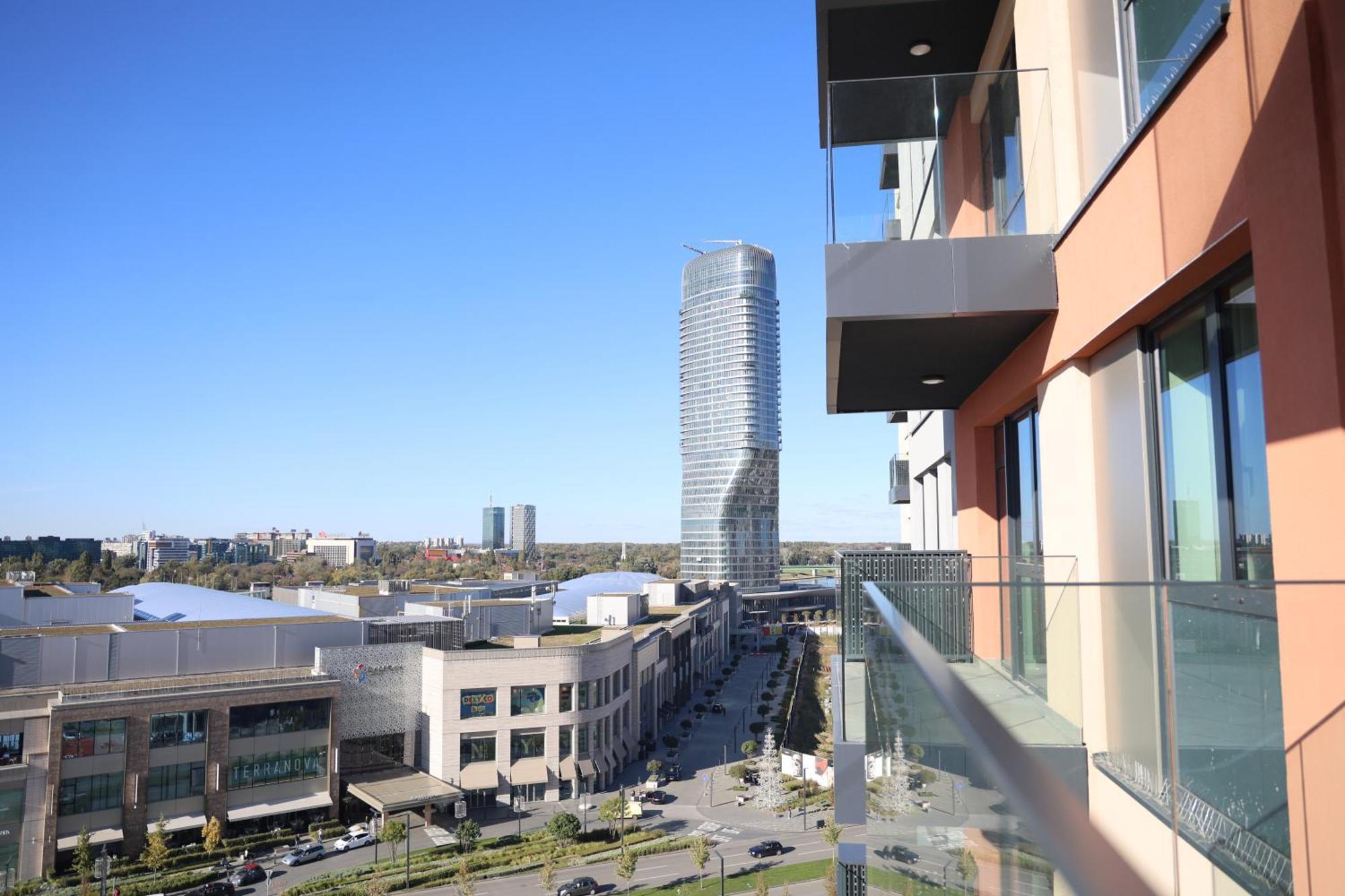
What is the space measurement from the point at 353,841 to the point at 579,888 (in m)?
11.2

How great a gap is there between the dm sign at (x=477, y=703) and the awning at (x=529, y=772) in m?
2.64

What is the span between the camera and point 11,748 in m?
32.1

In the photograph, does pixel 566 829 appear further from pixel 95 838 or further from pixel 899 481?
pixel 899 481

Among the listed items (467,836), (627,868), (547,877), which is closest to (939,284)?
(627,868)

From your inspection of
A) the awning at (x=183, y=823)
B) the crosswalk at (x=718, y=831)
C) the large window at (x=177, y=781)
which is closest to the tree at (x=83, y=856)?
the awning at (x=183, y=823)

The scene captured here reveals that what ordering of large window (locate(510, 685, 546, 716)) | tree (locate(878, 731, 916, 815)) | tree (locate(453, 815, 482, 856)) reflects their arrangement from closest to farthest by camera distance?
tree (locate(878, 731, 916, 815))
tree (locate(453, 815, 482, 856))
large window (locate(510, 685, 546, 716))

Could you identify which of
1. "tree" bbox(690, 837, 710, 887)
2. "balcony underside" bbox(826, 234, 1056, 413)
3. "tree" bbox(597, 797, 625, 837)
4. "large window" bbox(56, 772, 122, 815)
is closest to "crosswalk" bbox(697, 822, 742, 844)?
"tree" bbox(690, 837, 710, 887)

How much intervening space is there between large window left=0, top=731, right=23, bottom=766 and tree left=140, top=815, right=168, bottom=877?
206 inches

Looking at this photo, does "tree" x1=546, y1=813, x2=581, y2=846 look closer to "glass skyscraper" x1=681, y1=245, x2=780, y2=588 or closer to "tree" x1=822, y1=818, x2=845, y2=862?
"tree" x1=822, y1=818, x2=845, y2=862

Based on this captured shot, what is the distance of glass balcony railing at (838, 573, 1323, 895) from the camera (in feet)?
3.72

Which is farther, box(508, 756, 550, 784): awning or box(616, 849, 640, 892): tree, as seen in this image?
box(508, 756, 550, 784): awning

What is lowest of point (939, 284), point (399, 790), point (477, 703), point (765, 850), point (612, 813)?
point (612, 813)

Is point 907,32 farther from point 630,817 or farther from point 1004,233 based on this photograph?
point 630,817

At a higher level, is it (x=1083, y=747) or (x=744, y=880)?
(x=1083, y=747)
